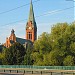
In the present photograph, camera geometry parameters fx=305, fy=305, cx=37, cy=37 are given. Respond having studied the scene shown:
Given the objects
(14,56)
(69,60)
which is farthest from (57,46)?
(14,56)

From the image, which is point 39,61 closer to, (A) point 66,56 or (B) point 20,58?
(A) point 66,56

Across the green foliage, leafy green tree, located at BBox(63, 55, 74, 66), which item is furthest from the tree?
leafy green tree, located at BBox(63, 55, 74, 66)

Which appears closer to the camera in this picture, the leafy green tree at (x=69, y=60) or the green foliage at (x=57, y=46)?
the leafy green tree at (x=69, y=60)

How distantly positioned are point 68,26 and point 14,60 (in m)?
28.5

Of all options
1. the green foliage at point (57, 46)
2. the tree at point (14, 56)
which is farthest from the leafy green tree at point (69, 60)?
the tree at point (14, 56)

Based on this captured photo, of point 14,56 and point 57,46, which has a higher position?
point 57,46

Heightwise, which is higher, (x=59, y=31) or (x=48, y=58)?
(x=59, y=31)

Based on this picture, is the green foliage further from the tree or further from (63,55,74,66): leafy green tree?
the tree

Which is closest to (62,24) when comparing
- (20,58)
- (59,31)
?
(59,31)

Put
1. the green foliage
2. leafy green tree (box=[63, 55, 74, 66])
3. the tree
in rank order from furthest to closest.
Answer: the tree
the green foliage
leafy green tree (box=[63, 55, 74, 66])

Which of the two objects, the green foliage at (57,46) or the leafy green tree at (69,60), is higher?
the green foliage at (57,46)

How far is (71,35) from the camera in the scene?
7506 cm

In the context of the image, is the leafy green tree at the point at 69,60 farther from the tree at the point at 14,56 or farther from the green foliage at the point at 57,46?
the tree at the point at 14,56

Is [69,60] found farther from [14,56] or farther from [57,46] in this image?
[14,56]
